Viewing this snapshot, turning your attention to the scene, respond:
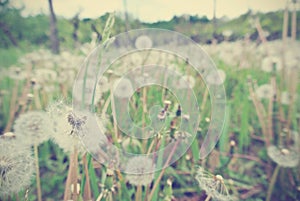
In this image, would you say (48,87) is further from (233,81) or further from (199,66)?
(233,81)

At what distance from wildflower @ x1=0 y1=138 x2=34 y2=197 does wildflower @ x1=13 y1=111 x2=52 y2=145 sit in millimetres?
46

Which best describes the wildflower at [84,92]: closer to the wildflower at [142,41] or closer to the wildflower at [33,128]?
the wildflower at [33,128]

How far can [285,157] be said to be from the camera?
2.44 ft

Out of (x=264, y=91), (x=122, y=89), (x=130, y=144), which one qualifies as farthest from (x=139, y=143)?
(x=264, y=91)

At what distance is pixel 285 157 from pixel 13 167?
601 millimetres

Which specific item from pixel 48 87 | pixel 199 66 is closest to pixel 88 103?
pixel 199 66

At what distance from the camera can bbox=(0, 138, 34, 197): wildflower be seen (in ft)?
1.61

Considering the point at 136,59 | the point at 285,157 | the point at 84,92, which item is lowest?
the point at 285,157

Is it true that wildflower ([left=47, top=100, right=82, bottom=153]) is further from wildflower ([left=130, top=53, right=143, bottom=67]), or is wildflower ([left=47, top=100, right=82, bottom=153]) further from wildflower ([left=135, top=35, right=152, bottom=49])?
wildflower ([left=130, top=53, right=143, bottom=67])

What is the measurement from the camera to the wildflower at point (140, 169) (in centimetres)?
57

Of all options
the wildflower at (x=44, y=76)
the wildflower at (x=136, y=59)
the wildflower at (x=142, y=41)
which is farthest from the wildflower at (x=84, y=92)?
the wildflower at (x=44, y=76)

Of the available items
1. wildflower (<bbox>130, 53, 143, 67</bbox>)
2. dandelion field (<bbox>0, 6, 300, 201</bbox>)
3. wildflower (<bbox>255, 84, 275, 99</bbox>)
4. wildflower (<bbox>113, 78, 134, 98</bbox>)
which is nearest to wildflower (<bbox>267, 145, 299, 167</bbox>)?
→ dandelion field (<bbox>0, 6, 300, 201</bbox>)

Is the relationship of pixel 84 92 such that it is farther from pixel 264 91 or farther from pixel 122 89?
pixel 264 91

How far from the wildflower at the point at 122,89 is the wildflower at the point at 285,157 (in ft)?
1.28
